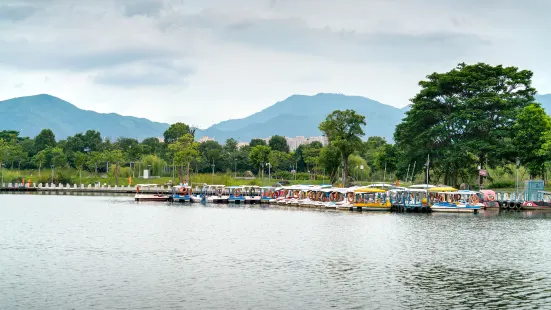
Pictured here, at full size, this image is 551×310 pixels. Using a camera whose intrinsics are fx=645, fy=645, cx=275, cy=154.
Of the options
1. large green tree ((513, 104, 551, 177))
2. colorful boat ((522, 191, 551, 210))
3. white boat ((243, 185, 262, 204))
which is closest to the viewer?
colorful boat ((522, 191, 551, 210))

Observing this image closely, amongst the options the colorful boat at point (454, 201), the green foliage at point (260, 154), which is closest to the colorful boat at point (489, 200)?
the colorful boat at point (454, 201)

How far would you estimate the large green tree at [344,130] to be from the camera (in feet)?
413

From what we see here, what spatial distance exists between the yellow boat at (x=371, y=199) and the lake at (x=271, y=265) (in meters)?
23.6

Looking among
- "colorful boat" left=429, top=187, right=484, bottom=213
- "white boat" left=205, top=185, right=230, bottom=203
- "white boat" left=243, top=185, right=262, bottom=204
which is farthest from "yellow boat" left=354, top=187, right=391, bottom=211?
"white boat" left=205, top=185, right=230, bottom=203

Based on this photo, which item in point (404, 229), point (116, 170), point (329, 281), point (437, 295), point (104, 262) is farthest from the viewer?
point (116, 170)

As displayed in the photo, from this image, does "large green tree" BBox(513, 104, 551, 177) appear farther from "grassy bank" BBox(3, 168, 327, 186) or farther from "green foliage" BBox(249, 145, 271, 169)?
"green foliage" BBox(249, 145, 271, 169)

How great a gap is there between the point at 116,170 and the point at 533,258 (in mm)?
139603

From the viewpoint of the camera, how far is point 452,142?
111562 millimetres

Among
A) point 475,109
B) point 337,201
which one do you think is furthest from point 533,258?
point 475,109

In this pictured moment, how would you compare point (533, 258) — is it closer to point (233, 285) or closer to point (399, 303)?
point (399, 303)

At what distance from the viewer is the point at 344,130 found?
128125 mm

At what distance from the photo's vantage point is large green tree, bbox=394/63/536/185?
106750 millimetres

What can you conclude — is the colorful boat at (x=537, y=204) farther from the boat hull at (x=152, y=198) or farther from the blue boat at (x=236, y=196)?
the boat hull at (x=152, y=198)

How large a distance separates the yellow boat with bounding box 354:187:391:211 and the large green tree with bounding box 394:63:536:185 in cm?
1689
